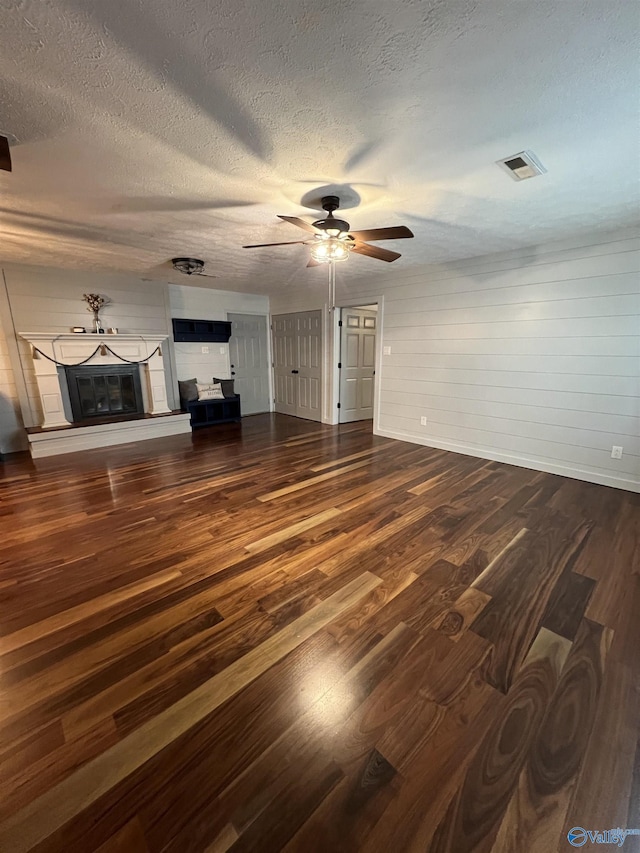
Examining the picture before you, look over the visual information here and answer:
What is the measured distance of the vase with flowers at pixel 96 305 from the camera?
15.2ft

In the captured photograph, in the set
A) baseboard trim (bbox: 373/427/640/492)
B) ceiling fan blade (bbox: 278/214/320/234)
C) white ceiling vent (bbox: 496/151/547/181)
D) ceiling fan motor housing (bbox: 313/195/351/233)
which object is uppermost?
white ceiling vent (bbox: 496/151/547/181)

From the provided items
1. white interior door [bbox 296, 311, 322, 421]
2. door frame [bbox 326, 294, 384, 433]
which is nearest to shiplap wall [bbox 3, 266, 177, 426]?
white interior door [bbox 296, 311, 322, 421]

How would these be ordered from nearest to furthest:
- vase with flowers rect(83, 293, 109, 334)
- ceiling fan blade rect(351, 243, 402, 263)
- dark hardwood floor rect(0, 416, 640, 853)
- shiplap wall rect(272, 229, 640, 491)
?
dark hardwood floor rect(0, 416, 640, 853) < ceiling fan blade rect(351, 243, 402, 263) < shiplap wall rect(272, 229, 640, 491) < vase with flowers rect(83, 293, 109, 334)

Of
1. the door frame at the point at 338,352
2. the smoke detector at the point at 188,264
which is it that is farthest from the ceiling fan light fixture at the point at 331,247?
the door frame at the point at 338,352

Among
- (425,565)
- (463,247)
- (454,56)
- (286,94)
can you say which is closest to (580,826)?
(425,565)

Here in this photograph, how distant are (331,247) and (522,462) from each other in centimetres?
311

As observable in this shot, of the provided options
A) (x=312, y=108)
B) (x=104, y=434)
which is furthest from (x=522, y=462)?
(x=104, y=434)

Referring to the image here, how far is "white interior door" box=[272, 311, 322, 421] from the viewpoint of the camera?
5.95 meters

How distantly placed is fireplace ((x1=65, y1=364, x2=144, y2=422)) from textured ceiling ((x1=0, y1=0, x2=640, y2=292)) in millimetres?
2378

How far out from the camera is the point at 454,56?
122cm

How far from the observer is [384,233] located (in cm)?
231

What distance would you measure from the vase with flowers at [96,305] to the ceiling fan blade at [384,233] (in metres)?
3.99

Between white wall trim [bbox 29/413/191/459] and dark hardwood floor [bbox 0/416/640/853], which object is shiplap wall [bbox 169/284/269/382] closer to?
white wall trim [bbox 29/413/191/459]

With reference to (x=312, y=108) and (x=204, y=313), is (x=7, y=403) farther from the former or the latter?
(x=312, y=108)
